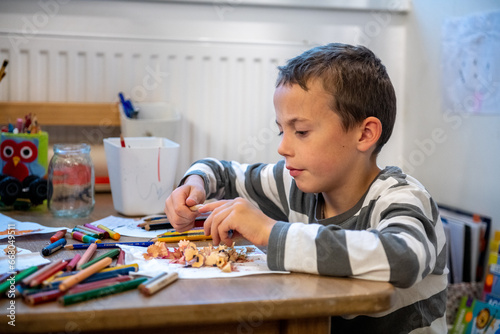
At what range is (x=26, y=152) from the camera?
1.38m

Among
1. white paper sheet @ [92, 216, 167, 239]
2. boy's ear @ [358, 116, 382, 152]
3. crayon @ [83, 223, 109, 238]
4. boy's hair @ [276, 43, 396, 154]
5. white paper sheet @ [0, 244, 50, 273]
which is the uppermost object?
boy's hair @ [276, 43, 396, 154]

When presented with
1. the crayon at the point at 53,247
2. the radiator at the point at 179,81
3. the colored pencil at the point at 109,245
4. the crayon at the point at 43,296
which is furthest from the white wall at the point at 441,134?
the crayon at the point at 43,296

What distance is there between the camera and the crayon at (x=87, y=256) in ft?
2.37

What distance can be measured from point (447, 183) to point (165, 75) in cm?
96

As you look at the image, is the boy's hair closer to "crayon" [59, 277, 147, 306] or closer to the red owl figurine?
"crayon" [59, 277, 147, 306]

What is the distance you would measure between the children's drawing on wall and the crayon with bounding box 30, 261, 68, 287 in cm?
127

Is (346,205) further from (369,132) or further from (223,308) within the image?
(223,308)

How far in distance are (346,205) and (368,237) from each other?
0.87ft

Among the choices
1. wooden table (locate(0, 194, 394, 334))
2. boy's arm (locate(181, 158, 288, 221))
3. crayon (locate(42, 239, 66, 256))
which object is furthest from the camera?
boy's arm (locate(181, 158, 288, 221))

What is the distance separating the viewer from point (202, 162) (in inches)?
47.1

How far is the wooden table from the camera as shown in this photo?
1.80 ft

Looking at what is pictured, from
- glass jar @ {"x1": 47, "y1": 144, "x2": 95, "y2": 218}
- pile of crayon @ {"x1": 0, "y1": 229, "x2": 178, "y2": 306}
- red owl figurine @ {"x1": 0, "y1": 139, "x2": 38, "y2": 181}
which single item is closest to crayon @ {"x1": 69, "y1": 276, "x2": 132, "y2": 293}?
pile of crayon @ {"x1": 0, "y1": 229, "x2": 178, "y2": 306}

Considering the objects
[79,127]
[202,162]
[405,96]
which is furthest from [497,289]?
[79,127]

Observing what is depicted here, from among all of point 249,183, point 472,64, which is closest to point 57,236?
point 249,183
